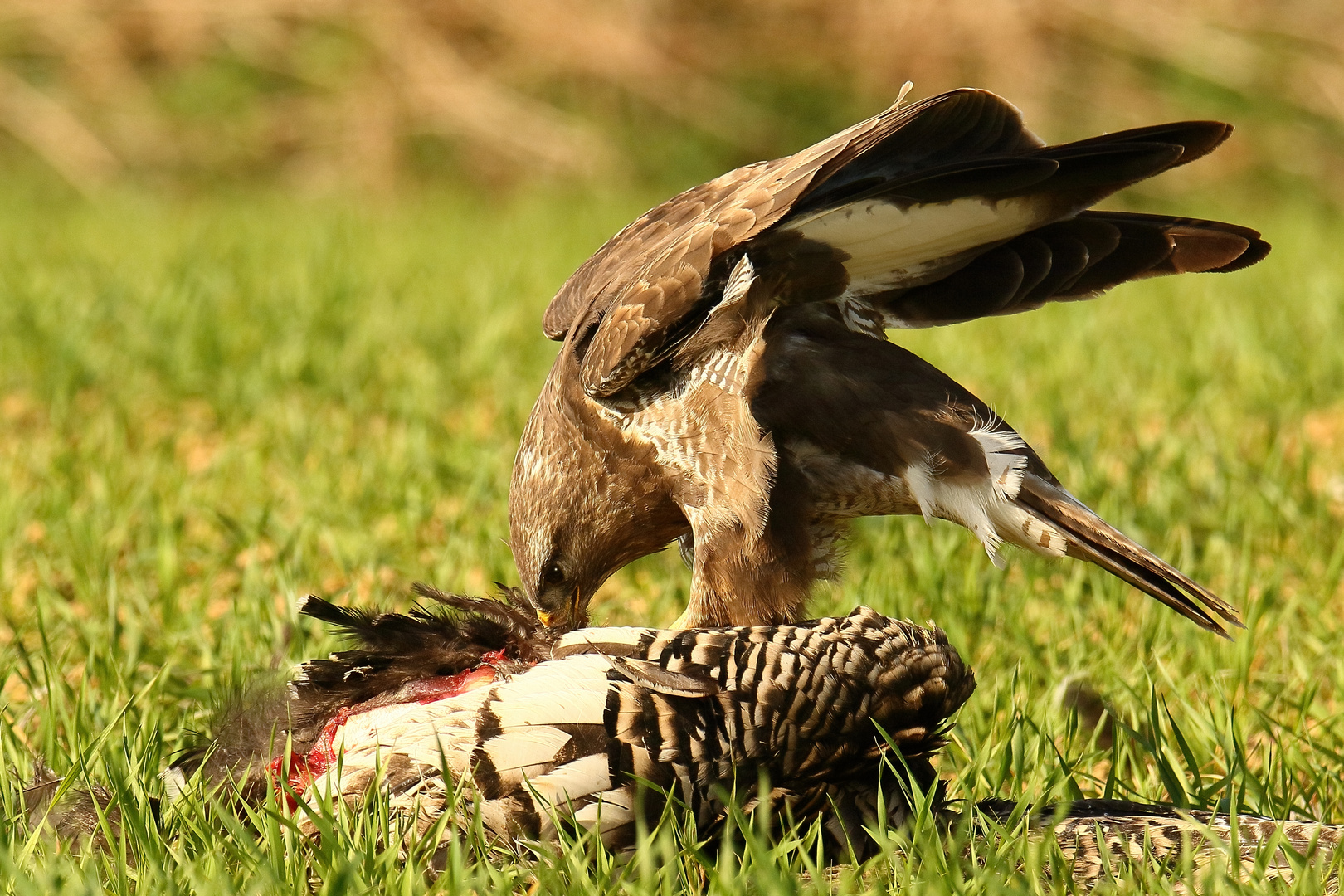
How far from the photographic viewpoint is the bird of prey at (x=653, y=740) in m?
2.08

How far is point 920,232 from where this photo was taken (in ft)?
9.22

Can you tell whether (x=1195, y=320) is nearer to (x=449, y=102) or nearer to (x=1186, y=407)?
(x=1186, y=407)

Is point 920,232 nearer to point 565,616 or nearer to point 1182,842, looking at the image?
point 565,616

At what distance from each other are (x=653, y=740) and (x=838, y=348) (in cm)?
111

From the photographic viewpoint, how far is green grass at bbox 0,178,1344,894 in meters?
2.15

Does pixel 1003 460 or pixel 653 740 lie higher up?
pixel 1003 460

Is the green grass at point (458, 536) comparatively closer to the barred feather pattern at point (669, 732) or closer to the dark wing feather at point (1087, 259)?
the barred feather pattern at point (669, 732)

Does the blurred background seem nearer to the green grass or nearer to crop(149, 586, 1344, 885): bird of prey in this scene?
the green grass

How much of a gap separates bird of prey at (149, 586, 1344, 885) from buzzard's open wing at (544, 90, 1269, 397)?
75cm

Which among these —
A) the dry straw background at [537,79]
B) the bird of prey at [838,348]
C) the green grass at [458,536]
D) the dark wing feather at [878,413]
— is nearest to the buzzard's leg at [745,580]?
the bird of prey at [838,348]

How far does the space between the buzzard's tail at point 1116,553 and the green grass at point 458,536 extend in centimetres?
24

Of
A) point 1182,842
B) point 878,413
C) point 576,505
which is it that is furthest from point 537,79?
point 1182,842

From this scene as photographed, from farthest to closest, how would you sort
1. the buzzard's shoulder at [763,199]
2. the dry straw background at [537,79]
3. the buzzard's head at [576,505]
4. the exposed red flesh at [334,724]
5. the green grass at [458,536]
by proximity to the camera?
1. the dry straw background at [537,79]
2. the buzzard's head at [576,505]
3. the buzzard's shoulder at [763,199]
4. the exposed red flesh at [334,724]
5. the green grass at [458,536]

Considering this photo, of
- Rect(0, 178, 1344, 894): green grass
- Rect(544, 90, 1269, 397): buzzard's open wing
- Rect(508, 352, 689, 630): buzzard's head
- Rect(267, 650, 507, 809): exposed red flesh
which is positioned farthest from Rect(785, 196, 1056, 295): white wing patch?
Rect(267, 650, 507, 809): exposed red flesh
